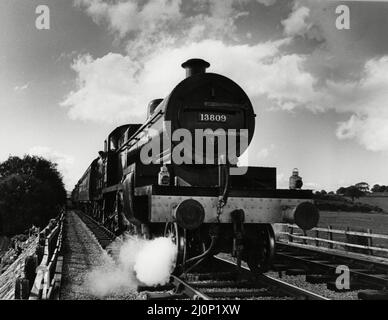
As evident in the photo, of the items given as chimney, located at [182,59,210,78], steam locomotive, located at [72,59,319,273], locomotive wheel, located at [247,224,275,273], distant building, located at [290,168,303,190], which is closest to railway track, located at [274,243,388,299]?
locomotive wheel, located at [247,224,275,273]

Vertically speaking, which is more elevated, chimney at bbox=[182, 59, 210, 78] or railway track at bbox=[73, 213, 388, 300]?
chimney at bbox=[182, 59, 210, 78]

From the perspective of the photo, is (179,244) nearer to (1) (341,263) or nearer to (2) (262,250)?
(2) (262,250)

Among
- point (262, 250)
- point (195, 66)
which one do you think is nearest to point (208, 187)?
point (262, 250)

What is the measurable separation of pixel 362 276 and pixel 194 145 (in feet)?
10.8

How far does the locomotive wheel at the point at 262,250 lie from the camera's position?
18.8ft

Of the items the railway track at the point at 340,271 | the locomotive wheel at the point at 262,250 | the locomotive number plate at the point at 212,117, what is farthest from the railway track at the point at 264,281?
the locomotive number plate at the point at 212,117

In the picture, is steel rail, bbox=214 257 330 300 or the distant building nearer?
steel rail, bbox=214 257 330 300

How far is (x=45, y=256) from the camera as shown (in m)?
7.35

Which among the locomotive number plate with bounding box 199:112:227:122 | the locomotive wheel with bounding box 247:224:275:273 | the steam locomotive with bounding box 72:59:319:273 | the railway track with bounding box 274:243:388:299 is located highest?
the locomotive number plate with bounding box 199:112:227:122

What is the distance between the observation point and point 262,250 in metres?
5.96

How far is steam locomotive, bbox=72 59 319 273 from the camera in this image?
5195 mm

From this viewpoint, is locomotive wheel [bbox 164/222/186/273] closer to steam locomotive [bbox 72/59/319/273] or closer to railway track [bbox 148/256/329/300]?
steam locomotive [bbox 72/59/319/273]

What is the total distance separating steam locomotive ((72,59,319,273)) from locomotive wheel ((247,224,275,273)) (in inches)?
0.6
